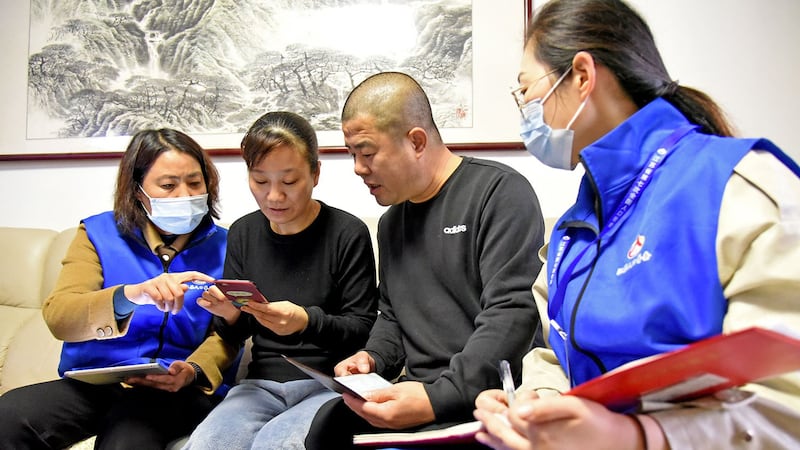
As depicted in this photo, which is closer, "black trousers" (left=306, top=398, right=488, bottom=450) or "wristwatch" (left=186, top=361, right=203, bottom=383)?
"black trousers" (left=306, top=398, right=488, bottom=450)

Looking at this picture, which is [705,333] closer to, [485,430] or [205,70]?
[485,430]

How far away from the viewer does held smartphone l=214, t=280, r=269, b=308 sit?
52.4 inches

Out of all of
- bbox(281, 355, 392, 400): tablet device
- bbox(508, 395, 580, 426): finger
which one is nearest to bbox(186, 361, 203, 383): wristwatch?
bbox(281, 355, 392, 400): tablet device

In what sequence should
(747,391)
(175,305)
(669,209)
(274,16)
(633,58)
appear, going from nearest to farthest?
1. (747,391)
2. (669,209)
3. (633,58)
4. (175,305)
5. (274,16)

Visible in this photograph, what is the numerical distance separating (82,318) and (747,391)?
1.56 m

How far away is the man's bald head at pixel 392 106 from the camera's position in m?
1.46

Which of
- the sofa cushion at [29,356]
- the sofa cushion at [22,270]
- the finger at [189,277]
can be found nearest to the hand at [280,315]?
the finger at [189,277]

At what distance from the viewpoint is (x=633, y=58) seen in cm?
92

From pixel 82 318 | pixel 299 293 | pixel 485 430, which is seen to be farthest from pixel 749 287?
pixel 82 318

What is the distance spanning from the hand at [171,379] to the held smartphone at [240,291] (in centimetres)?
26

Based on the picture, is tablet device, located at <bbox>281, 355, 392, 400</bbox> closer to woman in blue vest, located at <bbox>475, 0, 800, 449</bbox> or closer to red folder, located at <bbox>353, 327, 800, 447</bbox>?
woman in blue vest, located at <bbox>475, 0, 800, 449</bbox>

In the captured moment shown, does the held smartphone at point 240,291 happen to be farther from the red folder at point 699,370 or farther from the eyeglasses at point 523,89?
the red folder at point 699,370

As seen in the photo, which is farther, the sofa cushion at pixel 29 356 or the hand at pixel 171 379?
the sofa cushion at pixel 29 356

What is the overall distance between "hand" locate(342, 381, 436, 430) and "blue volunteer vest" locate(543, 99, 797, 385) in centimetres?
29
